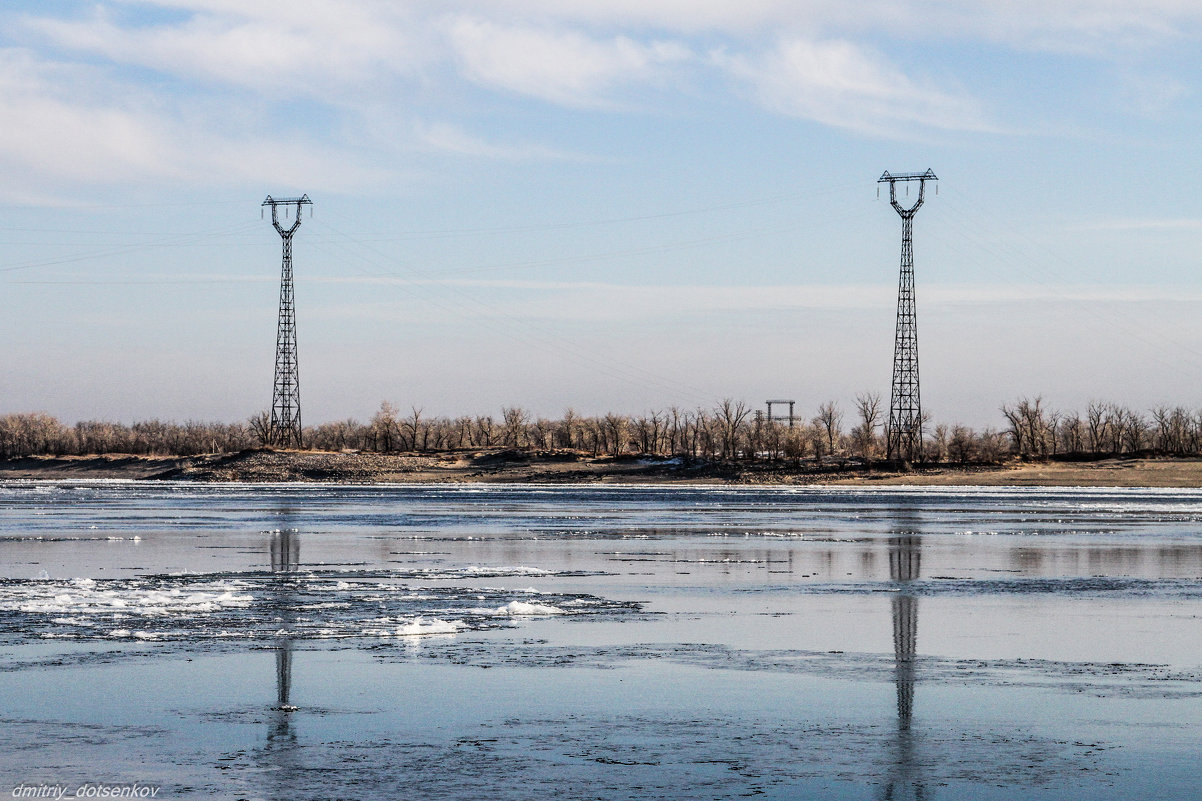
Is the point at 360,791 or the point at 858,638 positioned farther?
the point at 858,638

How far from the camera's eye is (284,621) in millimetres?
18703

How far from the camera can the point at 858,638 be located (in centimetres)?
1745

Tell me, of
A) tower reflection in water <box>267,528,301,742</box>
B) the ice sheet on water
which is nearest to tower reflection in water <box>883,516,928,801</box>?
the ice sheet on water

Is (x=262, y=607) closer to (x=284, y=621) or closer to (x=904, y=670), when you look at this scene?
(x=284, y=621)

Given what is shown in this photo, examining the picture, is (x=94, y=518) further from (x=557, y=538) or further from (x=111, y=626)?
(x=111, y=626)

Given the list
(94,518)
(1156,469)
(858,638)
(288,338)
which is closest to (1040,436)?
(1156,469)

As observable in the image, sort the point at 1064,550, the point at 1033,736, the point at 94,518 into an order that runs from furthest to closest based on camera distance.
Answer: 1. the point at 94,518
2. the point at 1064,550
3. the point at 1033,736

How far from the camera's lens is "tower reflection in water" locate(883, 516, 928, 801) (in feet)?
32.7

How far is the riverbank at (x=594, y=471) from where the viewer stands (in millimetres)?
103438

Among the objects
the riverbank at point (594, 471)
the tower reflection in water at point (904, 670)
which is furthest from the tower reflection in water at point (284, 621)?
the riverbank at point (594, 471)

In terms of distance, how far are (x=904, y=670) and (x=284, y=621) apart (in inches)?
328

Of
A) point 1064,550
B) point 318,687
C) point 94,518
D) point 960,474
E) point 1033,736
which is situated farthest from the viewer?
point 960,474

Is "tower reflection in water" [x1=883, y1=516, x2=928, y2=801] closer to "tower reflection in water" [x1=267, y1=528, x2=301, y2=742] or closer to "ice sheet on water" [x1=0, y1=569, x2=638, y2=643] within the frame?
"ice sheet on water" [x1=0, y1=569, x2=638, y2=643]

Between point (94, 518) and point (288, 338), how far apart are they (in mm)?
65360
